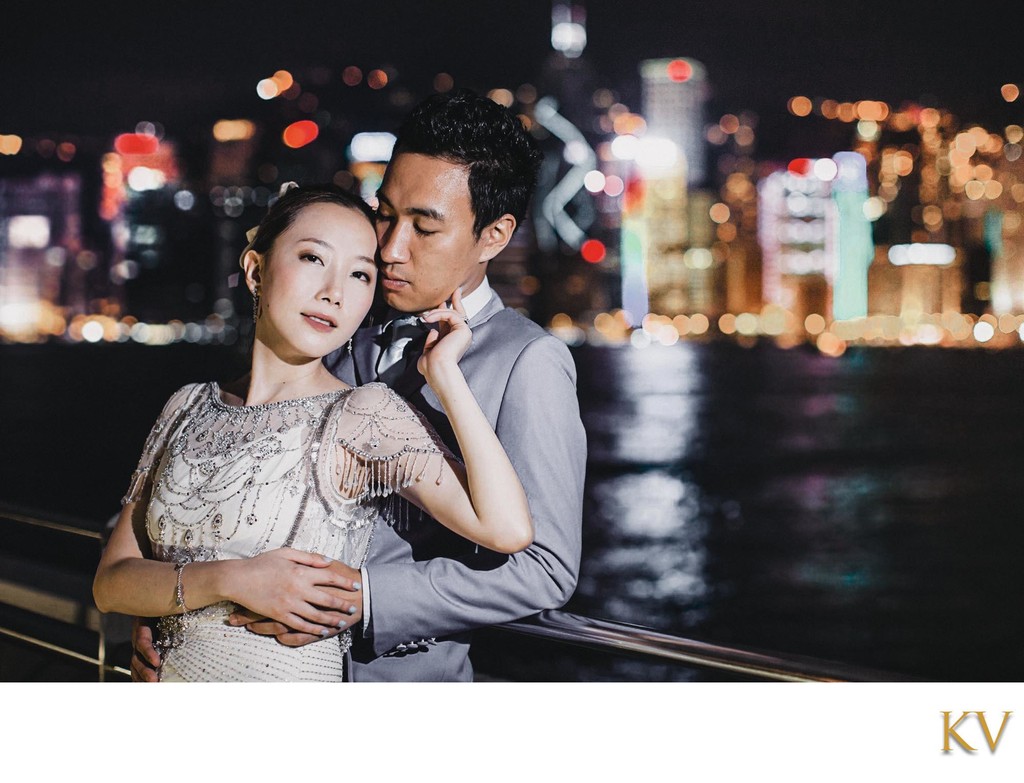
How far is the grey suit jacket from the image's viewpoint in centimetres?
171

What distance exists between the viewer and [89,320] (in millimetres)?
74375

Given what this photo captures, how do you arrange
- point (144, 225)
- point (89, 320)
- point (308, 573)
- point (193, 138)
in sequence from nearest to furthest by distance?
1. point (308, 573)
2. point (193, 138)
3. point (144, 225)
4. point (89, 320)

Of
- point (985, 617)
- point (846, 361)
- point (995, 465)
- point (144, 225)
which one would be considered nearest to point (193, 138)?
point (144, 225)

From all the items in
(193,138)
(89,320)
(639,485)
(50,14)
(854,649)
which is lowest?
(854,649)

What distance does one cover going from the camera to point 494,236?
188 cm

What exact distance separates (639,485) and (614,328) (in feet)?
215

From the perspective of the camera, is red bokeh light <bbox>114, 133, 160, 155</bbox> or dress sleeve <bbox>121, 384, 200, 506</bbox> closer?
dress sleeve <bbox>121, 384, 200, 506</bbox>

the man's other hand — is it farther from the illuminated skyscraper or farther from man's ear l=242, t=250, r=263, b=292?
the illuminated skyscraper

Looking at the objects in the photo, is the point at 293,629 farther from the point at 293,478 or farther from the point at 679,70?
the point at 679,70

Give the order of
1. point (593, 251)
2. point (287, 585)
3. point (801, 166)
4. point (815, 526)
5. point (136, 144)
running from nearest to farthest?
point (287, 585) < point (815, 526) < point (136, 144) < point (593, 251) < point (801, 166)

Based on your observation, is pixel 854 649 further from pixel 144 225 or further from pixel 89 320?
pixel 89 320

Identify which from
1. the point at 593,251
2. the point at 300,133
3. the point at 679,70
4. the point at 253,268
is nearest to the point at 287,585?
the point at 253,268

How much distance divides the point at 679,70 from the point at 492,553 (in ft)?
116
